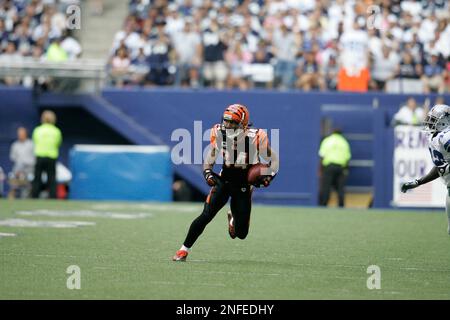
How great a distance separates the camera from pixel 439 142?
10.1 metres

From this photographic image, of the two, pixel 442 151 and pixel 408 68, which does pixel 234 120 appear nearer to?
pixel 442 151

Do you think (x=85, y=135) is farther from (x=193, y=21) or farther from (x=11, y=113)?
(x=193, y=21)

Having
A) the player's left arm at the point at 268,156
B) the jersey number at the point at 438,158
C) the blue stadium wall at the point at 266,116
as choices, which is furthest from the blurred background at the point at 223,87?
the player's left arm at the point at 268,156

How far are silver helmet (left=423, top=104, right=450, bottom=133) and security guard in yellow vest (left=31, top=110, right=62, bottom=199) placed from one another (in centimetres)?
1155

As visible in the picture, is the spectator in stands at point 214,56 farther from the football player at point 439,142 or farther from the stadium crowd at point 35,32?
the football player at point 439,142

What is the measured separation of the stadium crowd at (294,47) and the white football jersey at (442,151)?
10516 millimetres

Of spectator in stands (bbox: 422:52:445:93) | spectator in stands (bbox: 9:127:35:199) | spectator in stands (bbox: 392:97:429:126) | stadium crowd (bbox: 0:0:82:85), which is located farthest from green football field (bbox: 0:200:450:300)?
stadium crowd (bbox: 0:0:82:85)

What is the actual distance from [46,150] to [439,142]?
38.5 ft

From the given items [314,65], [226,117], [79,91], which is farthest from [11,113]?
[226,117]

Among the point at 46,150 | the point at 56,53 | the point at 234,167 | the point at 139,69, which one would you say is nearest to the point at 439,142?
the point at 234,167

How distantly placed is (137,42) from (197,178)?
327 cm

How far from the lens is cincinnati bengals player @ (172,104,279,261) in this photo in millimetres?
9883

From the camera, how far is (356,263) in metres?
10.4

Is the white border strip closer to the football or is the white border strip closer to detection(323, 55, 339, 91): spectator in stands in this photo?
detection(323, 55, 339, 91): spectator in stands
